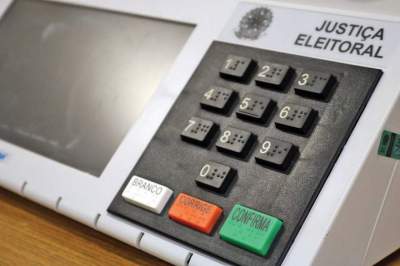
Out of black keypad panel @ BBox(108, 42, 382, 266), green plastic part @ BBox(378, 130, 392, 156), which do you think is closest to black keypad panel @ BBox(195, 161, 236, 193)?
black keypad panel @ BBox(108, 42, 382, 266)

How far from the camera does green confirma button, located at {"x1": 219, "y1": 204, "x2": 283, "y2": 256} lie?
18.0 inches

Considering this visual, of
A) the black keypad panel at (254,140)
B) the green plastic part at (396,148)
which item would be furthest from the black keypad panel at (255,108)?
the green plastic part at (396,148)

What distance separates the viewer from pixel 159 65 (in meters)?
0.64

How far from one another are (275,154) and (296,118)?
4 centimetres

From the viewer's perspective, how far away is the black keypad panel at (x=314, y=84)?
19.8 inches

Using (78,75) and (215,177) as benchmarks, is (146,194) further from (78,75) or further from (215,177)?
(78,75)

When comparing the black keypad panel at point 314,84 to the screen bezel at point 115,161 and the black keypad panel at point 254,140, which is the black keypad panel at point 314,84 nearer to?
the black keypad panel at point 254,140

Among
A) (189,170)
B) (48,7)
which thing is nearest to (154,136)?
(189,170)

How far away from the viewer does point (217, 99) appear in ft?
1.82

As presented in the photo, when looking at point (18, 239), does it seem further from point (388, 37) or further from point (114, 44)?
point (388, 37)

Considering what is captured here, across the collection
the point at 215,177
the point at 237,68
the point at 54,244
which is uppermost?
the point at 237,68

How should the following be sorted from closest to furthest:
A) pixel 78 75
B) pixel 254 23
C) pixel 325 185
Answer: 1. pixel 325 185
2. pixel 254 23
3. pixel 78 75

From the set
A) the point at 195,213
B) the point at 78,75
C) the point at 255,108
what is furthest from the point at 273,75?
the point at 78,75

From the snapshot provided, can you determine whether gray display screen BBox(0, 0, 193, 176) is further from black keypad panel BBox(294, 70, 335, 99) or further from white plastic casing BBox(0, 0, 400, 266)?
black keypad panel BBox(294, 70, 335, 99)
